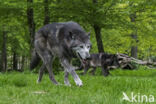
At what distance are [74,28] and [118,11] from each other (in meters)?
7.26

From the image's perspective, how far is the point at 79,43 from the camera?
215 inches

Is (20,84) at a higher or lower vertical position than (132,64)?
higher

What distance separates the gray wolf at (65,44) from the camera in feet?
18.0

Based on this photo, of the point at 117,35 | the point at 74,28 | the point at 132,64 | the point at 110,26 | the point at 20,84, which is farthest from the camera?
the point at 117,35

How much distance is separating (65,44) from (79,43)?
20.0 inches

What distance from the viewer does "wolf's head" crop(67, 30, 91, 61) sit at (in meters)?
5.38

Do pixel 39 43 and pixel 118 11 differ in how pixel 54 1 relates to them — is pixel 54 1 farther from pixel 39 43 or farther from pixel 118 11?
pixel 39 43

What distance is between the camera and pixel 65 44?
579 cm

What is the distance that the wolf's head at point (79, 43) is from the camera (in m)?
5.38

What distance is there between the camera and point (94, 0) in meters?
13.3

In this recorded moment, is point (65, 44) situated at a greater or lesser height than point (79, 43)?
lesser

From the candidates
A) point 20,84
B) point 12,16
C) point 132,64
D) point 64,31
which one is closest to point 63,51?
point 64,31

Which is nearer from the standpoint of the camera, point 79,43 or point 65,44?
point 79,43

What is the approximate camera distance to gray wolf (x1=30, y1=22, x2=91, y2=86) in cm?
548
